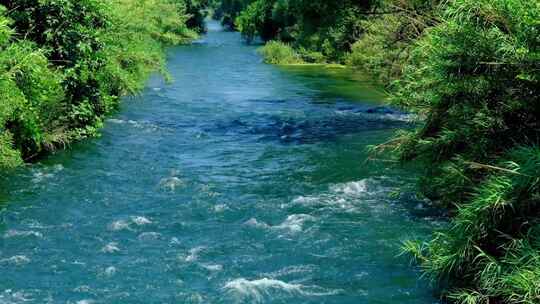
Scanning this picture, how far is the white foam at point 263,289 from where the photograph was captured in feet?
41.5

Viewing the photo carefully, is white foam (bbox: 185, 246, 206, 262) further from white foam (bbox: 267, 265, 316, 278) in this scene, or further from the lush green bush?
the lush green bush

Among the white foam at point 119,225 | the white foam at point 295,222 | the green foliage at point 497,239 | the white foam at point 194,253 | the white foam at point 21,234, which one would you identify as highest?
the green foliage at point 497,239

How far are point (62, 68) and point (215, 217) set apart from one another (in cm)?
978

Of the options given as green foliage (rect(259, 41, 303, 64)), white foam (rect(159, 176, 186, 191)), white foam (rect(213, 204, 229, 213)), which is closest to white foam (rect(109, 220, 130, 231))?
white foam (rect(213, 204, 229, 213))

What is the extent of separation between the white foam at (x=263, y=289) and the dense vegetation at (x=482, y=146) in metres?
1.99

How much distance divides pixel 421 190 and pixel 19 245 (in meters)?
9.04

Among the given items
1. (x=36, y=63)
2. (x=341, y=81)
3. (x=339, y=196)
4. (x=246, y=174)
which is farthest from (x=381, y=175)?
(x=341, y=81)

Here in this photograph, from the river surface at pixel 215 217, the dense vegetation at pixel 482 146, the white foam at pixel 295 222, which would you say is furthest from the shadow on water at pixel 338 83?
the white foam at pixel 295 222

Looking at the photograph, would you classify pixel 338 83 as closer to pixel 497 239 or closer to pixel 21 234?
pixel 21 234

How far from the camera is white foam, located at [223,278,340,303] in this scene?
498 inches

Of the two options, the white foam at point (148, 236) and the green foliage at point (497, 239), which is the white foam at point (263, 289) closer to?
the green foliage at point (497, 239)

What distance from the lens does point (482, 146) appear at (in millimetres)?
14375

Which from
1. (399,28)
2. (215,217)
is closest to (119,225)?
(215,217)

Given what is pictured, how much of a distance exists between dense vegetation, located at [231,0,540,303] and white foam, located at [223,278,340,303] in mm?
1988
